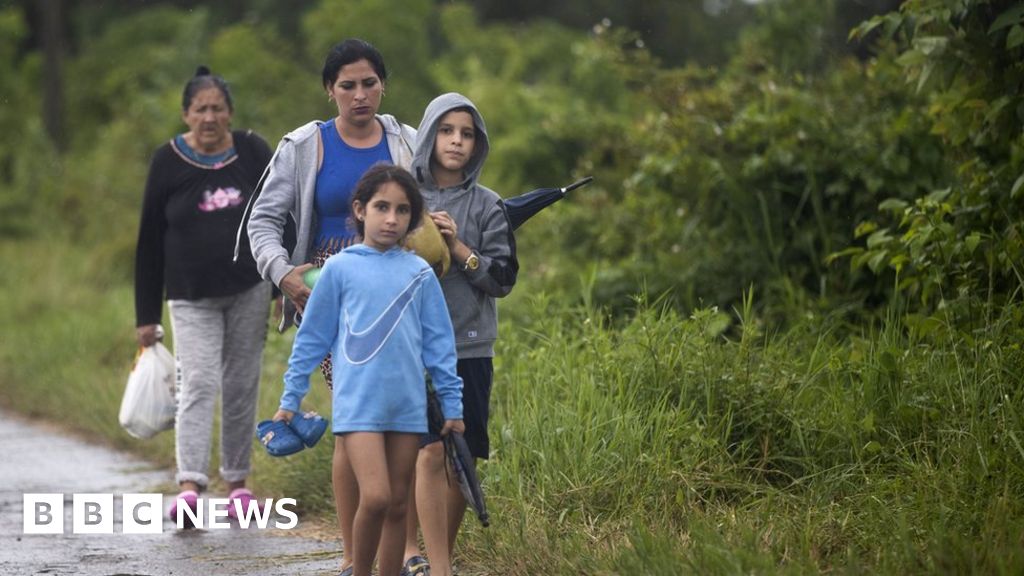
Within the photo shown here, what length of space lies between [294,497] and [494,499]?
5.67 ft

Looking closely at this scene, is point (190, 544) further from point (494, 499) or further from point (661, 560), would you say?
point (661, 560)

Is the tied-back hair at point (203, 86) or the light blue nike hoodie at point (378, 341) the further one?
the tied-back hair at point (203, 86)

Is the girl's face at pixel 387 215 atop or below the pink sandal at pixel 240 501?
atop

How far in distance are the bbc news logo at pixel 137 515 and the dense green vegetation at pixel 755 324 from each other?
0.22 m

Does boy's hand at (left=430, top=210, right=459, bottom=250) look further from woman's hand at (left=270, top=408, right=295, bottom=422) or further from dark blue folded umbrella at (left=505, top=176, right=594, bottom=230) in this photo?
woman's hand at (left=270, top=408, right=295, bottom=422)

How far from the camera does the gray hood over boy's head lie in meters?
5.39

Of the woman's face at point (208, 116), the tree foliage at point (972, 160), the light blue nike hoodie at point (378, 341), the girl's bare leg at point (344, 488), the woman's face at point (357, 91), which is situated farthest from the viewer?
the woman's face at point (208, 116)

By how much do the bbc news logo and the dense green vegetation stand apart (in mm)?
221

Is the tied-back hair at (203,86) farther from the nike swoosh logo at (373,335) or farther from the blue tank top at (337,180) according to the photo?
the nike swoosh logo at (373,335)

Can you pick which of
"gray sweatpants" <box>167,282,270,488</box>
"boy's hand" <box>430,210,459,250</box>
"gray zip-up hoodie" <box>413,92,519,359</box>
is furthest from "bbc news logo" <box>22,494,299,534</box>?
"boy's hand" <box>430,210,459,250</box>

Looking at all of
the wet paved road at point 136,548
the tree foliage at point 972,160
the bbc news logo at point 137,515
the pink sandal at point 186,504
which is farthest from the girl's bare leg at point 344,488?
the tree foliage at point 972,160

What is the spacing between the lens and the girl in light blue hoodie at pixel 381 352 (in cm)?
492

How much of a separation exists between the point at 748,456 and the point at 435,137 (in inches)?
75.5

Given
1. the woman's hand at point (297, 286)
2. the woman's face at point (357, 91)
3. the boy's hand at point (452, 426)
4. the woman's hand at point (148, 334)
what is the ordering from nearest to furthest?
the boy's hand at point (452, 426) < the woman's hand at point (297, 286) < the woman's face at point (357, 91) < the woman's hand at point (148, 334)
